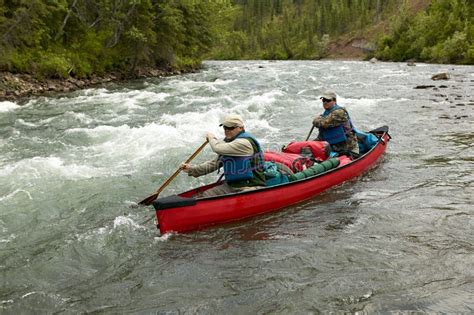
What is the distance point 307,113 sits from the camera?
53.7 feet

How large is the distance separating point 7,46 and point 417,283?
2048 cm

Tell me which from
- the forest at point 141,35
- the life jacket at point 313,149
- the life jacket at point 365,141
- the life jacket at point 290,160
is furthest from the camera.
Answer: the forest at point 141,35

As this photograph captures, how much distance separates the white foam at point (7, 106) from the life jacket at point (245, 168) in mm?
12408

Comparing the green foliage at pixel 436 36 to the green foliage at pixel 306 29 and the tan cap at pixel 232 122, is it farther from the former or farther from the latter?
the tan cap at pixel 232 122

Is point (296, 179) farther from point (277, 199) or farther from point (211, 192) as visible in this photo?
point (211, 192)

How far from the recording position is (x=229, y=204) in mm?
6586

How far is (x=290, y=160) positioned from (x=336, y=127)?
1.49m

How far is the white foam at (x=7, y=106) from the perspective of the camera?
16364 millimetres

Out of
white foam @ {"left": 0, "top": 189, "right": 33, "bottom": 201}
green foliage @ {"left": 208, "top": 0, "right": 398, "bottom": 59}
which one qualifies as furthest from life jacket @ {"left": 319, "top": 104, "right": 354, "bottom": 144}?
green foliage @ {"left": 208, "top": 0, "right": 398, "bottom": 59}

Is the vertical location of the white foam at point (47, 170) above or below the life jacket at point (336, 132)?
below

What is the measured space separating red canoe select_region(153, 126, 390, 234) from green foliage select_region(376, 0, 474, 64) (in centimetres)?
3923

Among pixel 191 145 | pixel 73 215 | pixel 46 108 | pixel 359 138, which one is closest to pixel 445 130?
pixel 359 138

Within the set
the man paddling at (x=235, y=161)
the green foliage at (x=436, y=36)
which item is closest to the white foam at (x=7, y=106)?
the man paddling at (x=235, y=161)

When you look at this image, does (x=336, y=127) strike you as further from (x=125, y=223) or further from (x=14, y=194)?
(x=14, y=194)
